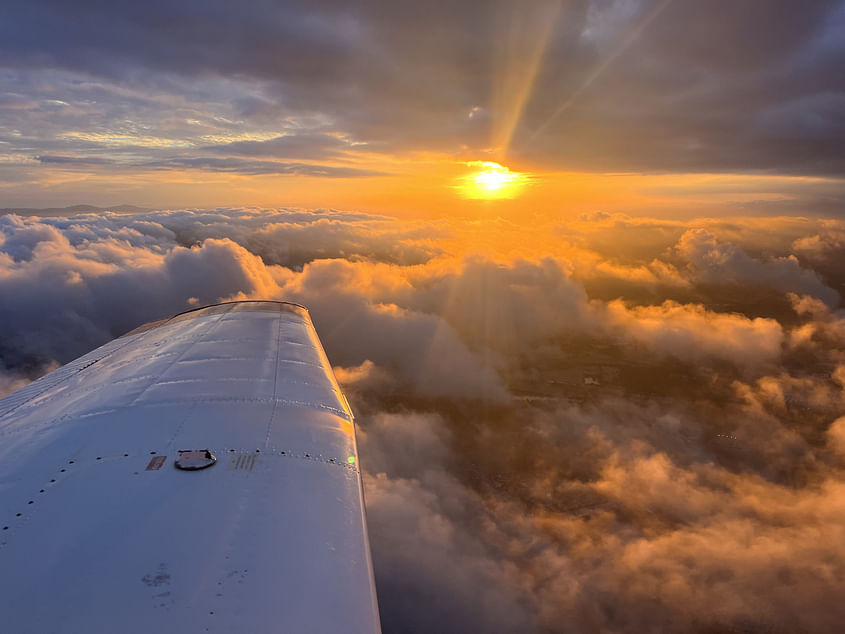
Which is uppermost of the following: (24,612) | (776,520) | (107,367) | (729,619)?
(24,612)

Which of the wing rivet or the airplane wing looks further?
the wing rivet

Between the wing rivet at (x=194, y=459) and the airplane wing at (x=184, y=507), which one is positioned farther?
the wing rivet at (x=194, y=459)

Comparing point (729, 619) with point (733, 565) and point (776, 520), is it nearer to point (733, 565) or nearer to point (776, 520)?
point (733, 565)

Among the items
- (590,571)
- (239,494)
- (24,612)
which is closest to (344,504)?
(239,494)

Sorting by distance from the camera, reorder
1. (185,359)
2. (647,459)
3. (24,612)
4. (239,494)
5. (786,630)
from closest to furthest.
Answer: (24,612)
(239,494)
(185,359)
(786,630)
(647,459)
